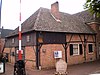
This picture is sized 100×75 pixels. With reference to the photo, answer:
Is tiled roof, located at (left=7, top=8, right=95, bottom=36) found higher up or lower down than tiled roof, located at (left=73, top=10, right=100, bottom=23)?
lower down

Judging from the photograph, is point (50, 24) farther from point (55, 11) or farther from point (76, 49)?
point (76, 49)

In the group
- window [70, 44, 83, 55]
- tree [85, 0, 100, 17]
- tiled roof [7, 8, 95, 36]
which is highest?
tree [85, 0, 100, 17]

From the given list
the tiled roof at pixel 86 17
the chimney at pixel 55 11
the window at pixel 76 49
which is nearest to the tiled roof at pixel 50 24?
the chimney at pixel 55 11

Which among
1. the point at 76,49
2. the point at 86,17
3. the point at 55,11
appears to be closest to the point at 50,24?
the point at 55,11

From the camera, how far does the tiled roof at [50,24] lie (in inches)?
819

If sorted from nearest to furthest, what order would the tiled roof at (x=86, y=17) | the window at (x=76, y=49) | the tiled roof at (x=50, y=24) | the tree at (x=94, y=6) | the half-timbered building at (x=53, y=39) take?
the tree at (x=94, y=6) → the half-timbered building at (x=53, y=39) → the tiled roof at (x=50, y=24) → the window at (x=76, y=49) → the tiled roof at (x=86, y=17)

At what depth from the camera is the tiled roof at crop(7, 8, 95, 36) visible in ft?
68.3

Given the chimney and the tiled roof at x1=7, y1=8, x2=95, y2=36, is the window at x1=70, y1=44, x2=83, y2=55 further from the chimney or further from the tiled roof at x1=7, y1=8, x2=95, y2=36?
the chimney

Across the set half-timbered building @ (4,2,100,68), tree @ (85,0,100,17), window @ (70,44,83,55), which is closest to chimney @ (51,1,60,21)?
half-timbered building @ (4,2,100,68)

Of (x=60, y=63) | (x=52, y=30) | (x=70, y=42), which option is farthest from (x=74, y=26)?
(x=60, y=63)

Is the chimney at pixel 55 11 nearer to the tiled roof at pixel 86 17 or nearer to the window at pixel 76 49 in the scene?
the window at pixel 76 49

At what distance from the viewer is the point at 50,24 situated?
72.2ft

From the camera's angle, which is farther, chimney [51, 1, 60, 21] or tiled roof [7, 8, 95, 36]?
chimney [51, 1, 60, 21]

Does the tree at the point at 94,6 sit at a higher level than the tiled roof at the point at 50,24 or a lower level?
higher
